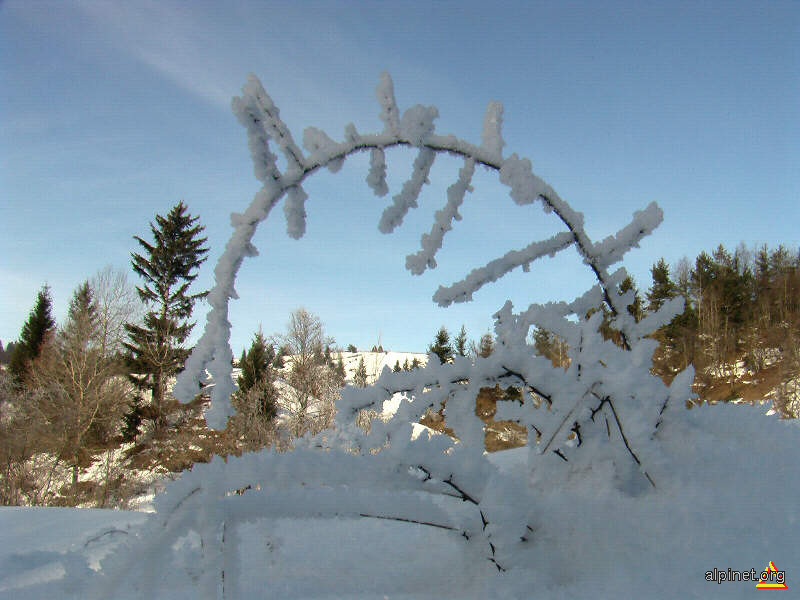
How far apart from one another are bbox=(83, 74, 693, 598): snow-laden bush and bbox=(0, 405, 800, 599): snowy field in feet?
0.07

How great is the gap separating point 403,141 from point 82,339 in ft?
65.1

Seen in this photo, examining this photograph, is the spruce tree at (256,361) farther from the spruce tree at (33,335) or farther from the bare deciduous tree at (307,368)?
the spruce tree at (33,335)

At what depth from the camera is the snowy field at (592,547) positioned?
1.58ft

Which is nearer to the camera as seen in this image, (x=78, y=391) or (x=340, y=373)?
(x=78, y=391)

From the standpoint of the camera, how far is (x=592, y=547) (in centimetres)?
55

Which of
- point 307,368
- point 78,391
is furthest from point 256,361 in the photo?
point 78,391

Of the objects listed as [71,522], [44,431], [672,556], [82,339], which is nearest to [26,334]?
[82,339]

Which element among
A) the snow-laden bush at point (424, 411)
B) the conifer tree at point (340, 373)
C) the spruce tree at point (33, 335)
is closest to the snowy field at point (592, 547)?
the snow-laden bush at point (424, 411)

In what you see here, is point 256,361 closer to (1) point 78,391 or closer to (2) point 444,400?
(1) point 78,391

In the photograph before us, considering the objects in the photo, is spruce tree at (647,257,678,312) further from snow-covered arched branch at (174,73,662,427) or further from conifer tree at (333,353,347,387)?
snow-covered arched branch at (174,73,662,427)

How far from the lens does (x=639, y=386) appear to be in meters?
0.57

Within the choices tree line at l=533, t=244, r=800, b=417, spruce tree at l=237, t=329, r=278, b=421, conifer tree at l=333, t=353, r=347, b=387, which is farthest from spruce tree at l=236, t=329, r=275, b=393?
tree line at l=533, t=244, r=800, b=417

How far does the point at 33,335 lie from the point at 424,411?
3055cm

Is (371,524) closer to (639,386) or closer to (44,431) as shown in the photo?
(639,386)
